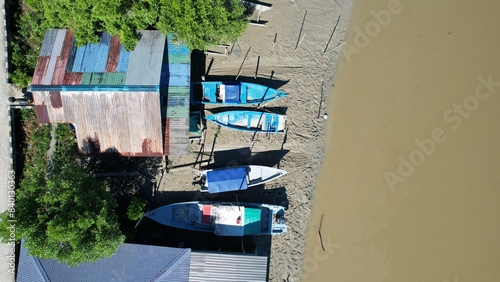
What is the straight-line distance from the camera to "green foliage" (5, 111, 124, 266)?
18766 mm

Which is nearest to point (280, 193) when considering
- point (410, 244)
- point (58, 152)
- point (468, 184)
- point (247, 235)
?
point (247, 235)

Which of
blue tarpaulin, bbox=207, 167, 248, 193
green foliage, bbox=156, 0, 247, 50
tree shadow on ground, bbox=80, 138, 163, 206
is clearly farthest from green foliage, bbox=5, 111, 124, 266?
green foliage, bbox=156, 0, 247, 50

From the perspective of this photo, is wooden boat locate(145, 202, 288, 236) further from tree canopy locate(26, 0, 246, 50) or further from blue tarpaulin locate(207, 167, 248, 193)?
tree canopy locate(26, 0, 246, 50)

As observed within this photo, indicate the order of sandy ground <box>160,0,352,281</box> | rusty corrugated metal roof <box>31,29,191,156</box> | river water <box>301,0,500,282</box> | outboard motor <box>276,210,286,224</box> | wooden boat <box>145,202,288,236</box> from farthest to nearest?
river water <box>301,0,500,282</box>
sandy ground <box>160,0,352,281</box>
outboard motor <box>276,210,286,224</box>
wooden boat <box>145,202,288,236</box>
rusty corrugated metal roof <box>31,29,191,156</box>

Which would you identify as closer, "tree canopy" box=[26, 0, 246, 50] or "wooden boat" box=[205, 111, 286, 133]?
"tree canopy" box=[26, 0, 246, 50]

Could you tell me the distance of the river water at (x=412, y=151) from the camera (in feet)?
80.4

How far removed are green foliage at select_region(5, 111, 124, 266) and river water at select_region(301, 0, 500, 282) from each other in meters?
13.2

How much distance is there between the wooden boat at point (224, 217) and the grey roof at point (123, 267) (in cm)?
225

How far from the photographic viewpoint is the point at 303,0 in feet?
82.3

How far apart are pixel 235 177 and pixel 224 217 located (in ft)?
8.73

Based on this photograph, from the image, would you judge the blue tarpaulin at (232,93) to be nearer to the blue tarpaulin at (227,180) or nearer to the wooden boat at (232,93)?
the wooden boat at (232,93)

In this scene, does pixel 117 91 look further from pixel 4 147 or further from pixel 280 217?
pixel 280 217

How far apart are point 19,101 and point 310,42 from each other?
19657 millimetres

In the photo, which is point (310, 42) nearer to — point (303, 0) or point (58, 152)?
point (303, 0)
